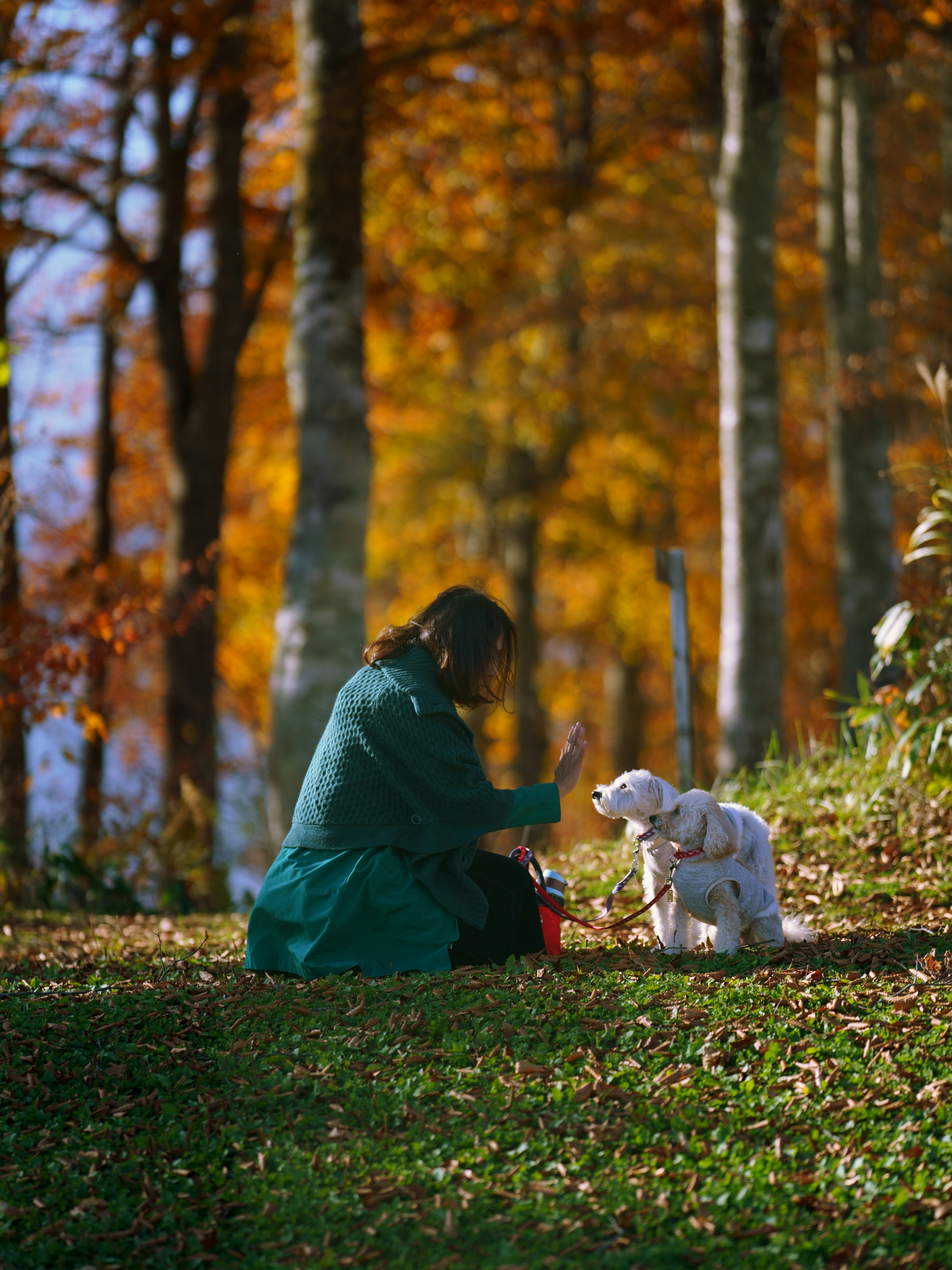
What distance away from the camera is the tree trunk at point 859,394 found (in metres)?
9.59

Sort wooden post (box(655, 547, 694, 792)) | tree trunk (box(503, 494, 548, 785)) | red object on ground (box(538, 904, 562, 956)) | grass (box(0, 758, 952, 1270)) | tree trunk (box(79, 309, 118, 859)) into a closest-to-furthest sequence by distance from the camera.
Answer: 1. grass (box(0, 758, 952, 1270))
2. red object on ground (box(538, 904, 562, 956))
3. wooden post (box(655, 547, 694, 792))
4. tree trunk (box(79, 309, 118, 859))
5. tree trunk (box(503, 494, 548, 785))

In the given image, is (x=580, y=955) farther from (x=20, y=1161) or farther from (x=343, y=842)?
(x=20, y=1161)

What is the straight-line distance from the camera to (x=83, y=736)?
9539 millimetres

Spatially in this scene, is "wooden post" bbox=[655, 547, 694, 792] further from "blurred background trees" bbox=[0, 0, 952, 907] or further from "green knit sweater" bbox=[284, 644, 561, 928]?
"green knit sweater" bbox=[284, 644, 561, 928]

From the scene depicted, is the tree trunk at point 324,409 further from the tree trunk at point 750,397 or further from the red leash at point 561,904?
the red leash at point 561,904

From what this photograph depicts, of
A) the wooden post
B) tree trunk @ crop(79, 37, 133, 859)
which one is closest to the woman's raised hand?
the wooden post

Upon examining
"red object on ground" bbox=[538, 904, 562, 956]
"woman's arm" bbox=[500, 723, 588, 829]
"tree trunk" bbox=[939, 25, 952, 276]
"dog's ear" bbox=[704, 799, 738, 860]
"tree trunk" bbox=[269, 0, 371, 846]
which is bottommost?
"red object on ground" bbox=[538, 904, 562, 956]

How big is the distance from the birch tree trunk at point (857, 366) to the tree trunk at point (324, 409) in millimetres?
4243

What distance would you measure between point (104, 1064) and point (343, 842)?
1.04m

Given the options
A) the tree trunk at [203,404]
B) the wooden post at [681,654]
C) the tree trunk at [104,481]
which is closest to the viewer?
the wooden post at [681,654]

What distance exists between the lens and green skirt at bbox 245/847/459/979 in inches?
158

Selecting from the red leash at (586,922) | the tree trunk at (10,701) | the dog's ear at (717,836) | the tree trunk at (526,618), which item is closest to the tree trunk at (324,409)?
the tree trunk at (10,701)

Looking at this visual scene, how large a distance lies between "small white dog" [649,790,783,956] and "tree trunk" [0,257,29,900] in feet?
15.4

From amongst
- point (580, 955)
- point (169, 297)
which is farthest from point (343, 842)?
point (169, 297)
